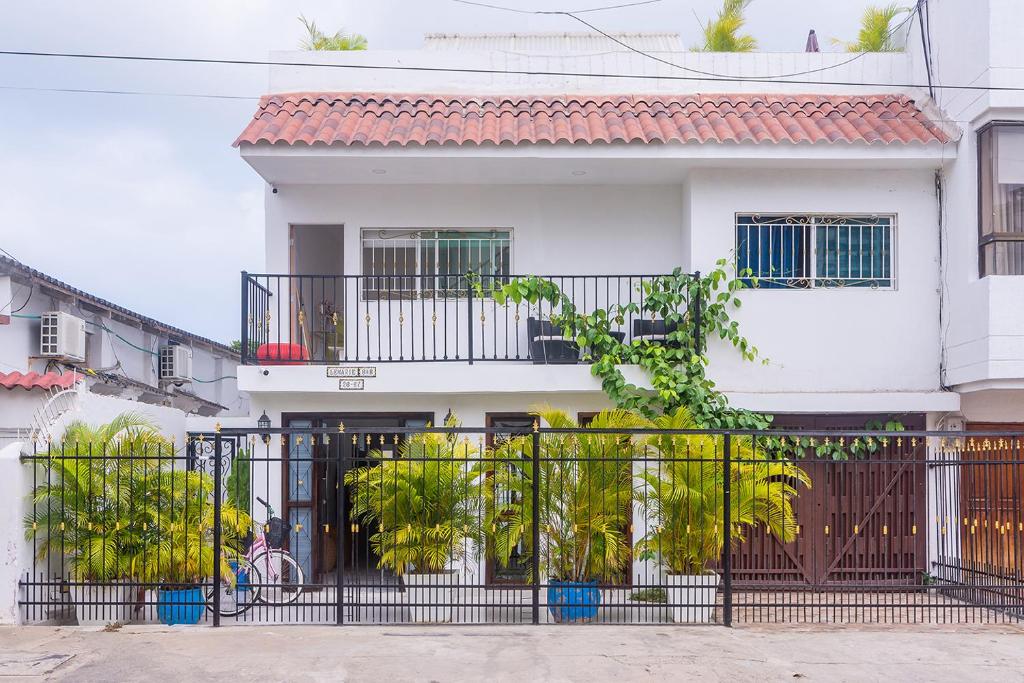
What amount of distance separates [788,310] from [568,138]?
330cm

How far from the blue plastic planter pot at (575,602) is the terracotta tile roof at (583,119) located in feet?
16.2

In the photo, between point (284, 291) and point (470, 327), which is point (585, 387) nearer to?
point (470, 327)

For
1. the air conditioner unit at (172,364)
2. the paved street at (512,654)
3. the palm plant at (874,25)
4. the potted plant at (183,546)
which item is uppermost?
the palm plant at (874,25)

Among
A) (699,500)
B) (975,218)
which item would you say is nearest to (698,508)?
(699,500)

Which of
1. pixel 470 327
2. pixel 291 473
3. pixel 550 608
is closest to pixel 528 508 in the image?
pixel 550 608

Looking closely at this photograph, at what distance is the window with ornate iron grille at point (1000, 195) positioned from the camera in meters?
11.2

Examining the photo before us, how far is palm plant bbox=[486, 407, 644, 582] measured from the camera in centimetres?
975

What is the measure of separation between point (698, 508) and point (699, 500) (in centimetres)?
9

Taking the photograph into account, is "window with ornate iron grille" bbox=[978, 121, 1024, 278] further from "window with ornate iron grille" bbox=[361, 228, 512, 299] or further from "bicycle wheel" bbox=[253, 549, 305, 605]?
"bicycle wheel" bbox=[253, 549, 305, 605]

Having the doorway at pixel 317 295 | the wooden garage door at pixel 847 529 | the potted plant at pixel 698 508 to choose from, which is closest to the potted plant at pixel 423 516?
→ the potted plant at pixel 698 508

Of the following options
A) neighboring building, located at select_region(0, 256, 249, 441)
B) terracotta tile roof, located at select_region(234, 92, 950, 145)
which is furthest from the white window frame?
neighboring building, located at select_region(0, 256, 249, 441)

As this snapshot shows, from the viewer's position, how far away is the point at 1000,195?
11227 millimetres

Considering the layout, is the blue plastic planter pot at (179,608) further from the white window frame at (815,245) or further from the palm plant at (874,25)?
the palm plant at (874,25)

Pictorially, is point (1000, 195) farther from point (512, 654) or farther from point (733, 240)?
point (512, 654)
